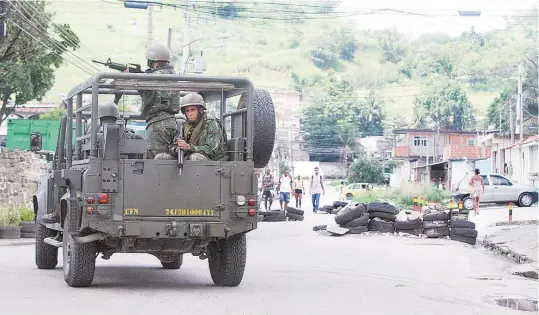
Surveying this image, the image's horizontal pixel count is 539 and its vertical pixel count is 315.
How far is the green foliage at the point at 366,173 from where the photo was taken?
341ft

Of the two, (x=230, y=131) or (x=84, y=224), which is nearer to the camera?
(x=84, y=224)

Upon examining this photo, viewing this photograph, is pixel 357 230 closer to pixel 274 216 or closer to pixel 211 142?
pixel 274 216

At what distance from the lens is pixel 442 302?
42.9 ft

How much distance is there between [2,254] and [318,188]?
23.0m

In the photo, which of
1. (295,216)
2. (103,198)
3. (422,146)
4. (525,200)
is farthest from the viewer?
(422,146)

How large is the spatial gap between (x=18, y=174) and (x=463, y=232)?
18434 mm

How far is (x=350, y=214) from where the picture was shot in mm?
27188

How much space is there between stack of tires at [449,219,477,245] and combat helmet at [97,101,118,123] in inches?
551

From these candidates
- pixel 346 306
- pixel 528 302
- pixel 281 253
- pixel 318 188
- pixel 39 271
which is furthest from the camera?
pixel 318 188

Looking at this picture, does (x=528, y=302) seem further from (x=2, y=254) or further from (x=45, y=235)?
(x=2, y=254)

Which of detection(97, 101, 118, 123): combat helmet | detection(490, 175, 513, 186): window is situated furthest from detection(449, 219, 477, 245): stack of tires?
detection(490, 175, 513, 186): window

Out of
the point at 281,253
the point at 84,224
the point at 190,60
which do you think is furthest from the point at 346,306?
the point at 190,60

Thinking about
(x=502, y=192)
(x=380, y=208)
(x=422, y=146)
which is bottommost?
(x=380, y=208)

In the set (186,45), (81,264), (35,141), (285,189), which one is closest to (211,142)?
(81,264)
